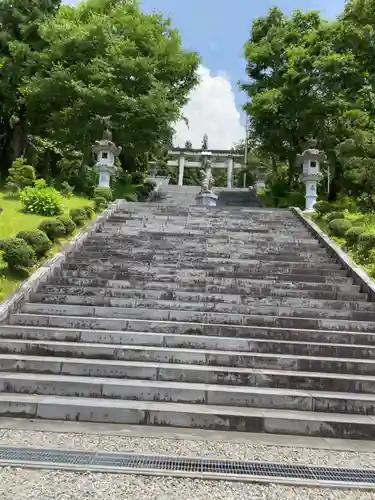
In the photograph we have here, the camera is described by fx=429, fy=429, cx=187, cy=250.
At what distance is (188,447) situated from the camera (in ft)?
13.2

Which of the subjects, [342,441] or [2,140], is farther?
[2,140]

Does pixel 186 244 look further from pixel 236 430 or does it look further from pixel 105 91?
pixel 105 91

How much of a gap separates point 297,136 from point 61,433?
18441 mm

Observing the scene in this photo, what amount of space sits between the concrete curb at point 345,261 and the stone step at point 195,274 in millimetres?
185

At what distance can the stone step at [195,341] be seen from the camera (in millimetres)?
6043

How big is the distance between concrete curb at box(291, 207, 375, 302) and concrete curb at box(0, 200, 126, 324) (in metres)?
5.81

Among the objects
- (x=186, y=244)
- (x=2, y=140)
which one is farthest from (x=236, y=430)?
(x=2, y=140)

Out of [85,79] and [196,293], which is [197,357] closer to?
[196,293]

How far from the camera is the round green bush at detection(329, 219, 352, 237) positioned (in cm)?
1063

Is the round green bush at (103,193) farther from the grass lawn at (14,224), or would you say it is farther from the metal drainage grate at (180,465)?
the metal drainage grate at (180,465)

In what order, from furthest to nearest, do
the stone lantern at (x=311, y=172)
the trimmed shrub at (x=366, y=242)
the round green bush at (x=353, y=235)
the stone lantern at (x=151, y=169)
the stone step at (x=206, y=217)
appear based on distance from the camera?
1. the stone lantern at (x=151, y=169)
2. the stone lantern at (x=311, y=172)
3. the stone step at (x=206, y=217)
4. the round green bush at (x=353, y=235)
5. the trimmed shrub at (x=366, y=242)

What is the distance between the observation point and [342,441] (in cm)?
441

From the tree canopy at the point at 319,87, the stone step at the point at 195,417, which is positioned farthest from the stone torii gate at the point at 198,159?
the stone step at the point at 195,417

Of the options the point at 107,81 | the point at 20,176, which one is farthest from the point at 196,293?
the point at 107,81
